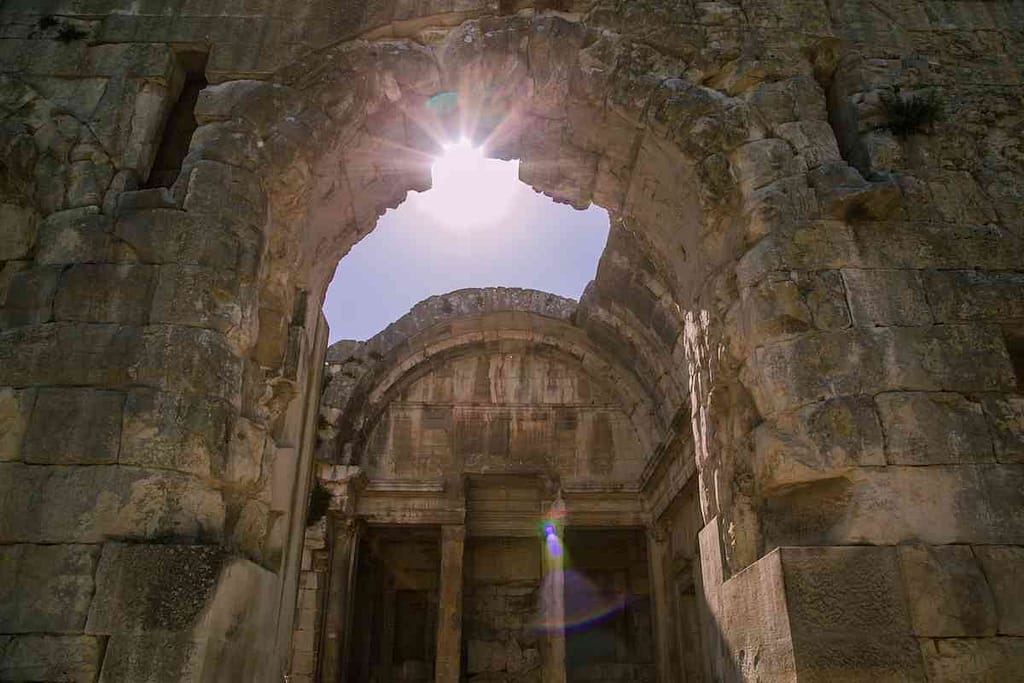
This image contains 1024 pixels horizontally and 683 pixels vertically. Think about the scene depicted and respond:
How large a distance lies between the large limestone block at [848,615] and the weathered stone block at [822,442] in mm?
414

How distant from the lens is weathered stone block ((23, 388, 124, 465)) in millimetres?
3676

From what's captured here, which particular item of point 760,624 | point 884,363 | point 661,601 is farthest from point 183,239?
point 661,601

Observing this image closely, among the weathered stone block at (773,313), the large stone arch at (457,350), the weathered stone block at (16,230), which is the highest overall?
the large stone arch at (457,350)

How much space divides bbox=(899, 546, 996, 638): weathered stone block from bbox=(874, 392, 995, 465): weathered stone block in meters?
0.45

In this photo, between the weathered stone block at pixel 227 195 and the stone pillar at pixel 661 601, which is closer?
the weathered stone block at pixel 227 195

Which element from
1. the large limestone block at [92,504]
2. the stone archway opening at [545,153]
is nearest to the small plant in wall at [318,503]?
the stone archway opening at [545,153]

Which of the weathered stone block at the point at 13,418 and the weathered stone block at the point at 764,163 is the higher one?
the weathered stone block at the point at 764,163

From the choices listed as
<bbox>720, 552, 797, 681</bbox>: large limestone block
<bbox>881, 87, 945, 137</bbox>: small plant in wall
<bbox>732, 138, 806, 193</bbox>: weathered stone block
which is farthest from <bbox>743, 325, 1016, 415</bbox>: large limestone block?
<bbox>881, 87, 945, 137</bbox>: small plant in wall

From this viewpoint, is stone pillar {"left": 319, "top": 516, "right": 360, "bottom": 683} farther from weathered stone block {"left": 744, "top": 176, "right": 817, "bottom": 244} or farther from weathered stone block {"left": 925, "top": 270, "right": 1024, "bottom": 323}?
weathered stone block {"left": 925, "top": 270, "right": 1024, "bottom": 323}

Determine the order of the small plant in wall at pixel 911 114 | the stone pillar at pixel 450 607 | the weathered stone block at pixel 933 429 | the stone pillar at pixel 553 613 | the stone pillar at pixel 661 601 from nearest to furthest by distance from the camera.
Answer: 1. the weathered stone block at pixel 933 429
2. the small plant in wall at pixel 911 114
3. the stone pillar at pixel 661 601
4. the stone pillar at pixel 450 607
5. the stone pillar at pixel 553 613

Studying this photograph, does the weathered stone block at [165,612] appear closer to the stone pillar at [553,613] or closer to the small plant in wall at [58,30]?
the small plant in wall at [58,30]

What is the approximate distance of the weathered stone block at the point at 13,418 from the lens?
12.2ft

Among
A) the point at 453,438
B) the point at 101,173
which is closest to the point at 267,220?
the point at 101,173

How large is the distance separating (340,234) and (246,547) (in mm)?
2647
